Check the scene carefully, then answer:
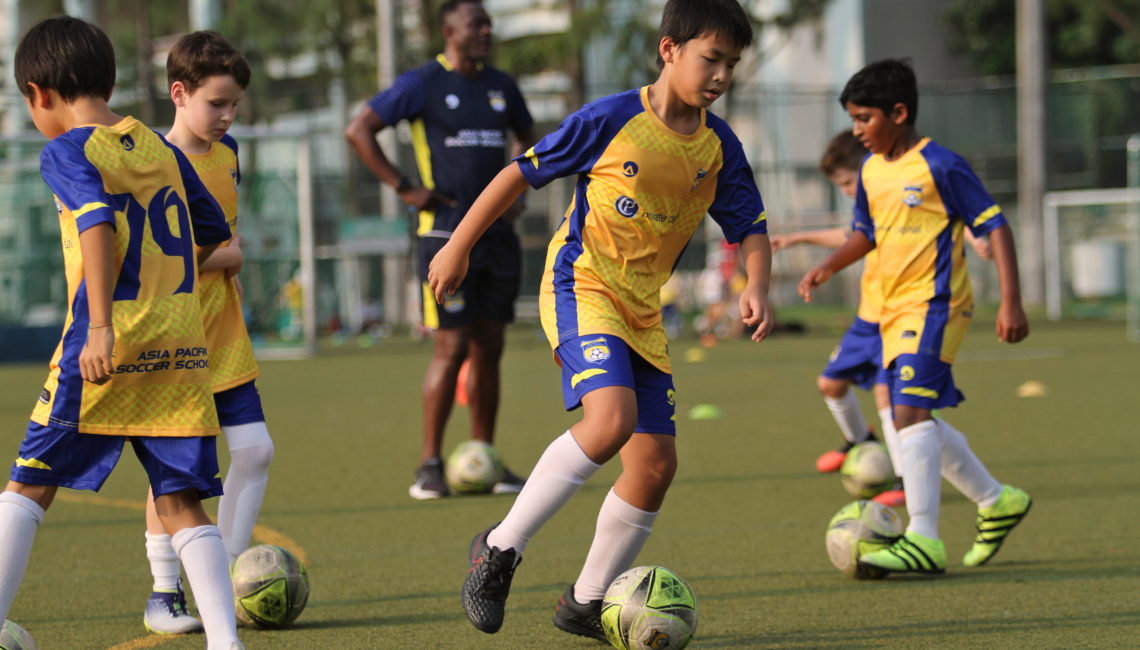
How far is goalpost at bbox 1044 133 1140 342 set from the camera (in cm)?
2109

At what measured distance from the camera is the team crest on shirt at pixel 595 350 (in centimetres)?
304

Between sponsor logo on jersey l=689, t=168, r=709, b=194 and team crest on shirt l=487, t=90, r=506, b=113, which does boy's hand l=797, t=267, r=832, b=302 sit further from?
team crest on shirt l=487, t=90, r=506, b=113

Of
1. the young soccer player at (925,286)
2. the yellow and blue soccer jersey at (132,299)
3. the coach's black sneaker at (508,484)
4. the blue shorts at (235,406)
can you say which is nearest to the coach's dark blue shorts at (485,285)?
the coach's black sneaker at (508,484)

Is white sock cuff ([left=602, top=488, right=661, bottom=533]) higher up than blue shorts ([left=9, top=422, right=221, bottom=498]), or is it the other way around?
blue shorts ([left=9, top=422, right=221, bottom=498])

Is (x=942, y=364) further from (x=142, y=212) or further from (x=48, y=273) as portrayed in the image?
(x=48, y=273)

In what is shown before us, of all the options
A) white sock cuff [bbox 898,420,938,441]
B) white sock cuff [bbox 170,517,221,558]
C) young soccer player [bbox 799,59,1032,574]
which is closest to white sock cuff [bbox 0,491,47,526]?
white sock cuff [bbox 170,517,221,558]

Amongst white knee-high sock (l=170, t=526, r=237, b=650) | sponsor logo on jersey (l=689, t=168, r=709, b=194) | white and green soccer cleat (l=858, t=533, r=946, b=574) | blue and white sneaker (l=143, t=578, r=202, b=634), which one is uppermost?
sponsor logo on jersey (l=689, t=168, r=709, b=194)

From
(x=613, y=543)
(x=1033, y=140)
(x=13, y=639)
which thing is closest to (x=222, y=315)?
(x=13, y=639)

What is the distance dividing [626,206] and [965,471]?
1.89 meters

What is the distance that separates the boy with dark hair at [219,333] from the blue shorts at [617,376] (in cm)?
101

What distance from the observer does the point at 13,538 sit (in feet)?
8.85

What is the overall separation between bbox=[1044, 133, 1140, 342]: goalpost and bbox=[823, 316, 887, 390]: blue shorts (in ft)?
53.8

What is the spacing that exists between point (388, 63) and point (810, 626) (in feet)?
60.0

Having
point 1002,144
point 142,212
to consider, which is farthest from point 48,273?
point 1002,144
